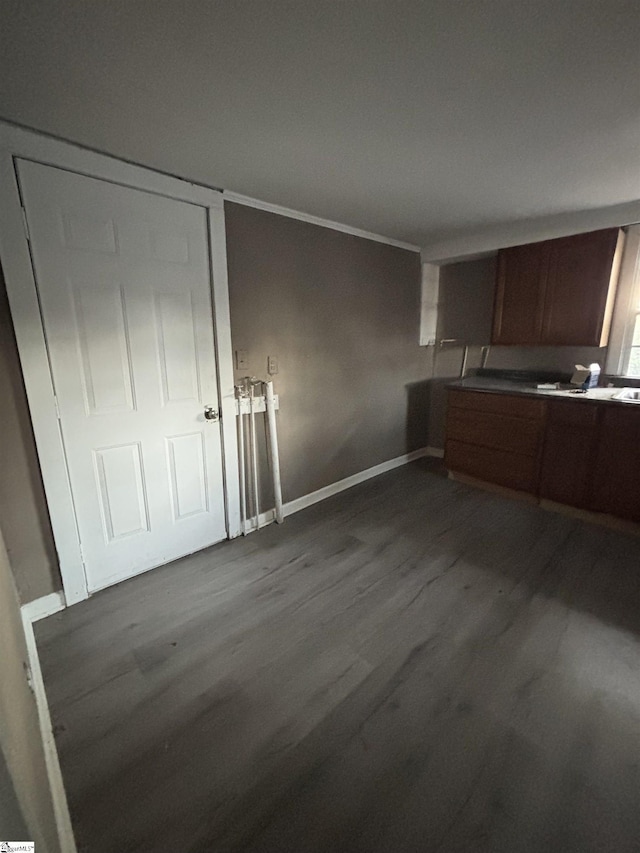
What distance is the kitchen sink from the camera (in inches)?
101

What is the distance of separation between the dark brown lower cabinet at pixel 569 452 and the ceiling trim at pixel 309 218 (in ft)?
6.40

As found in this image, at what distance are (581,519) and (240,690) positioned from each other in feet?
8.90

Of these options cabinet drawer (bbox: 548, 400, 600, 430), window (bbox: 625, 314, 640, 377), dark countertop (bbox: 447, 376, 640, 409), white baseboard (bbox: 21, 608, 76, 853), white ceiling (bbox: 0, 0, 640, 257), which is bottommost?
white baseboard (bbox: 21, 608, 76, 853)

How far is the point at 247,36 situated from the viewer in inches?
43.7

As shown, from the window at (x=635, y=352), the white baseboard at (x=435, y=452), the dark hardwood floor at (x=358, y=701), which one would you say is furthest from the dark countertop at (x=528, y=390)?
the dark hardwood floor at (x=358, y=701)

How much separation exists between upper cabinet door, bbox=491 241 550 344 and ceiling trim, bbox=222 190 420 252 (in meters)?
0.92

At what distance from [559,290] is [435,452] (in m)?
2.02

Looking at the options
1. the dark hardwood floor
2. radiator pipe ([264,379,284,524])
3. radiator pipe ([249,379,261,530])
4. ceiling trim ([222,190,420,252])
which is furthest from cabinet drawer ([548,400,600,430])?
radiator pipe ([249,379,261,530])

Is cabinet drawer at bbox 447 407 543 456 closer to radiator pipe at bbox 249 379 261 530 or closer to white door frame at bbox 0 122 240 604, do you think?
radiator pipe at bbox 249 379 261 530

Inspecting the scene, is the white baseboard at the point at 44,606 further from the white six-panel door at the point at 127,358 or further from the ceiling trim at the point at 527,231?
the ceiling trim at the point at 527,231

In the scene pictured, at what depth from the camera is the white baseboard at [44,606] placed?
1.86m

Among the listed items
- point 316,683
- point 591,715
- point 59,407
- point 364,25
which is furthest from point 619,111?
point 59,407

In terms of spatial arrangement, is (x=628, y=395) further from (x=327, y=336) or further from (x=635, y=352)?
(x=327, y=336)

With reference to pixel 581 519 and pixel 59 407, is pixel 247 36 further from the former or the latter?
pixel 581 519
